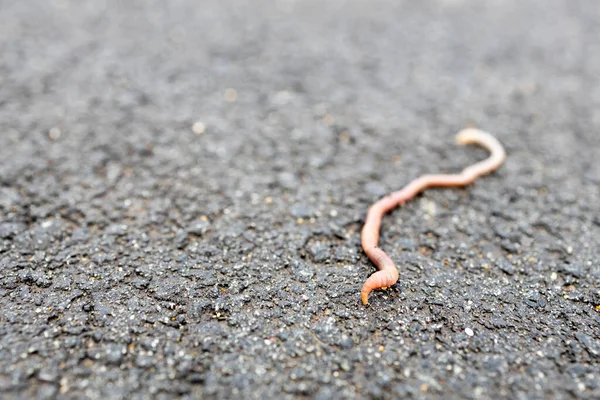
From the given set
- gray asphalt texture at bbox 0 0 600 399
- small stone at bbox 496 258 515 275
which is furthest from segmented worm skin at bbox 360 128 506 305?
small stone at bbox 496 258 515 275

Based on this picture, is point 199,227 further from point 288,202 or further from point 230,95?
point 230,95

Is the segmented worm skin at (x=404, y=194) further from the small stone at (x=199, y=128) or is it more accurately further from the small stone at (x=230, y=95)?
the small stone at (x=230, y=95)

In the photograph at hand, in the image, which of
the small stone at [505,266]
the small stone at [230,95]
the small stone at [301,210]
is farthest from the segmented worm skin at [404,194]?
the small stone at [230,95]

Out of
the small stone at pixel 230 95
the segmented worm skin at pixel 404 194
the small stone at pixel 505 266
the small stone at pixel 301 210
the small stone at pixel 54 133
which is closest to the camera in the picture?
the segmented worm skin at pixel 404 194

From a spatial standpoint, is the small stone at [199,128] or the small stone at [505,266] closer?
the small stone at [505,266]

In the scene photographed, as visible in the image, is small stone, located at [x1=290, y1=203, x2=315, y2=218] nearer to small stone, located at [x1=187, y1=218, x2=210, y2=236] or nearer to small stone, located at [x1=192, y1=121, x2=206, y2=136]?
small stone, located at [x1=187, y1=218, x2=210, y2=236]

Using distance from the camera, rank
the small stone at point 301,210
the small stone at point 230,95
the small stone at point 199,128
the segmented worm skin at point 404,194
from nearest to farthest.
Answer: the segmented worm skin at point 404,194 < the small stone at point 301,210 < the small stone at point 199,128 < the small stone at point 230,95

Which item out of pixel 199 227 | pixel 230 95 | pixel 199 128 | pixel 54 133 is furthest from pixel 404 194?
pixel 54 133
